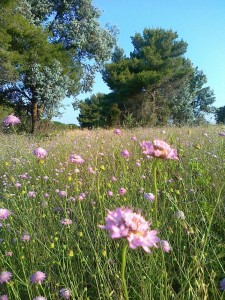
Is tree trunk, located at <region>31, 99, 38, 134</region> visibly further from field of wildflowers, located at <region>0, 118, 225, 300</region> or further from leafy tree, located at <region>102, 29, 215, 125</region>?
field of wildflowers, located at <region>0, 118, 225, 300</region>

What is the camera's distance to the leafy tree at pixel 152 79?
65.4ft

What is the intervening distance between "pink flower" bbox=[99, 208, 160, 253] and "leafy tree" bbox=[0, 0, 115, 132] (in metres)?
13.9

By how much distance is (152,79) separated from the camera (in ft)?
63.8

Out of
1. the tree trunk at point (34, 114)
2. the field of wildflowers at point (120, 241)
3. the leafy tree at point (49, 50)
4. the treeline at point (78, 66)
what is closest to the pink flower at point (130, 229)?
the field of wildflowers at point (120, 241)

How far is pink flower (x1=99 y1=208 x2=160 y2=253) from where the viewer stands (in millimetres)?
653

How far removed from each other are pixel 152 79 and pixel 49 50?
6.60m

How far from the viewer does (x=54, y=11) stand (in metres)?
17.5

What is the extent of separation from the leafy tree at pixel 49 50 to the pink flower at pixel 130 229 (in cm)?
1394

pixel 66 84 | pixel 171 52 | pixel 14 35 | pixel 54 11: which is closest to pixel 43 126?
pixel 66 84

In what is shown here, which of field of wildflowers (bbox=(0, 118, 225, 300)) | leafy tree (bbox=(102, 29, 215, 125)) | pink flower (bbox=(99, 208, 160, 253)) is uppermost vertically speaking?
leafy tree (bbox=(102, 29, 215, 125))

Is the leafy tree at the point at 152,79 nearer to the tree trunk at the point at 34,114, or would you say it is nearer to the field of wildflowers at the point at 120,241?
the tree trunk at the point at 34,114

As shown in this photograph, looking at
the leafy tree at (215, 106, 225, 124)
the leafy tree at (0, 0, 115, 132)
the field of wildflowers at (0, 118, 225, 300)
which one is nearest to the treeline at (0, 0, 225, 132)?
the leafy tree at (0, 0, 115, 132)

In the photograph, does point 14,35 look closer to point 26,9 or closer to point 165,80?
point 26,9

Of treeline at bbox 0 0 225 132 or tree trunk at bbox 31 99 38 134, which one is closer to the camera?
treeline at bbox 0 0 225 132
